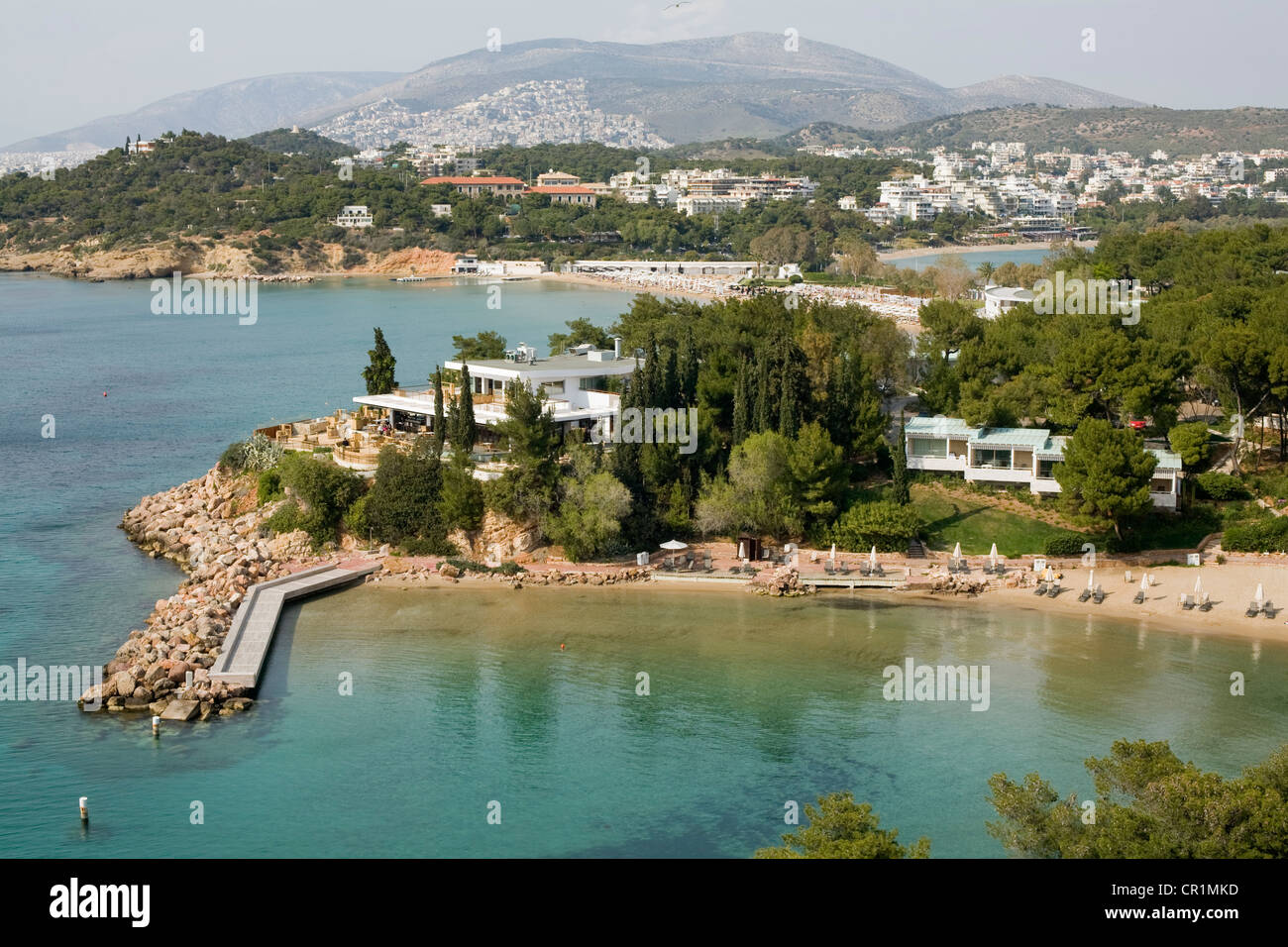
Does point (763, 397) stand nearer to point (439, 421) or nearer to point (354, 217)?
point (439, 421)

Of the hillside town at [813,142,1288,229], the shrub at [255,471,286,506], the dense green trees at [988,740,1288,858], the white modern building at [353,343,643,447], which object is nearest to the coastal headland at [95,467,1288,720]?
the shrub at [255,471,286,506]

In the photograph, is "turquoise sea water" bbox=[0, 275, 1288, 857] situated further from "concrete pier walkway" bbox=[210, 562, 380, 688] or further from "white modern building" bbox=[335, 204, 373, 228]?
"white modern building" bbox=[335, 204, 373, 228]

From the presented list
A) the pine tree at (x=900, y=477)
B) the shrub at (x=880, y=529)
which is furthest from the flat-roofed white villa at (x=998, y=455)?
the shrub at (x=880, y=529)

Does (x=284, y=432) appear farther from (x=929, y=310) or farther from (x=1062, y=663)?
(x=1062, y=663)

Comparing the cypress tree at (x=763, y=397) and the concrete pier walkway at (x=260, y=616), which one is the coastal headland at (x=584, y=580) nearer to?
the concrete pier walkway at (x=260, y=616)

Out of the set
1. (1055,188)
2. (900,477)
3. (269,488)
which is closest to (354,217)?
(269,488)
